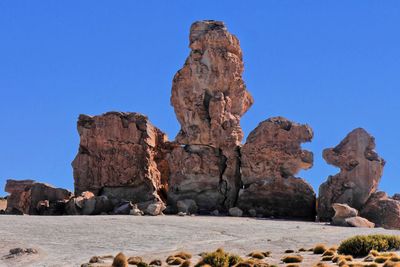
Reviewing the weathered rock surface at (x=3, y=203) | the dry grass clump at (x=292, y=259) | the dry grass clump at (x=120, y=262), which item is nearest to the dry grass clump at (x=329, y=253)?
the dry grass clump at (x=292, y=259)

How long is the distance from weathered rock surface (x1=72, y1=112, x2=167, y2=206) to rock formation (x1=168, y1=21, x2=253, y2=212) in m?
1.71

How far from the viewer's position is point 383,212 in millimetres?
41031

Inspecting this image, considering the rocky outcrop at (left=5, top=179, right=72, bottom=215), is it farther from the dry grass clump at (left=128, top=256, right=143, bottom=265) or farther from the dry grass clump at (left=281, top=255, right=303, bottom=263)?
the dry grass clump at (left=281, top=255, right=303, bottom=263)

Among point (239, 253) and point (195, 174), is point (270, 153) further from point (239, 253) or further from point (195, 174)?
point (239, 253)

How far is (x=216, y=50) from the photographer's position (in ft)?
151

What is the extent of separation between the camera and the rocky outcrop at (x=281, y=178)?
4372 centimetres

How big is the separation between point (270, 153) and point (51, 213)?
12.7 metres

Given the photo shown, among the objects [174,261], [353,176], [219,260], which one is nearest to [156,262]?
[174,261]

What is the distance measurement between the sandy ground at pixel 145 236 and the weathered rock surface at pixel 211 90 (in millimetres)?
8818

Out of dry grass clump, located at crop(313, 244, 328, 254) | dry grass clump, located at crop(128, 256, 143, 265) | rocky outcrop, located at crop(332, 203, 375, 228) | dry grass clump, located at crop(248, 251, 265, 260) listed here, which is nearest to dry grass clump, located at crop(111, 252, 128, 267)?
dry grass clump, located at crop(128, 256, 143, 265)

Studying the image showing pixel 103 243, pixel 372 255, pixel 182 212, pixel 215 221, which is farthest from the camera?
pixel 182 212

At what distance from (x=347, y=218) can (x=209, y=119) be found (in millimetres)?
11402

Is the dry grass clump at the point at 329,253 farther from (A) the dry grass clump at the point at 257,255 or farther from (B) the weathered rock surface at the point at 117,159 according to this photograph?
(B) the weathered rock surface at the point at 117,159

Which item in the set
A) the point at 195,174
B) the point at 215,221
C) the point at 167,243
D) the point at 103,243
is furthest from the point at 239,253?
the point at 195,174
